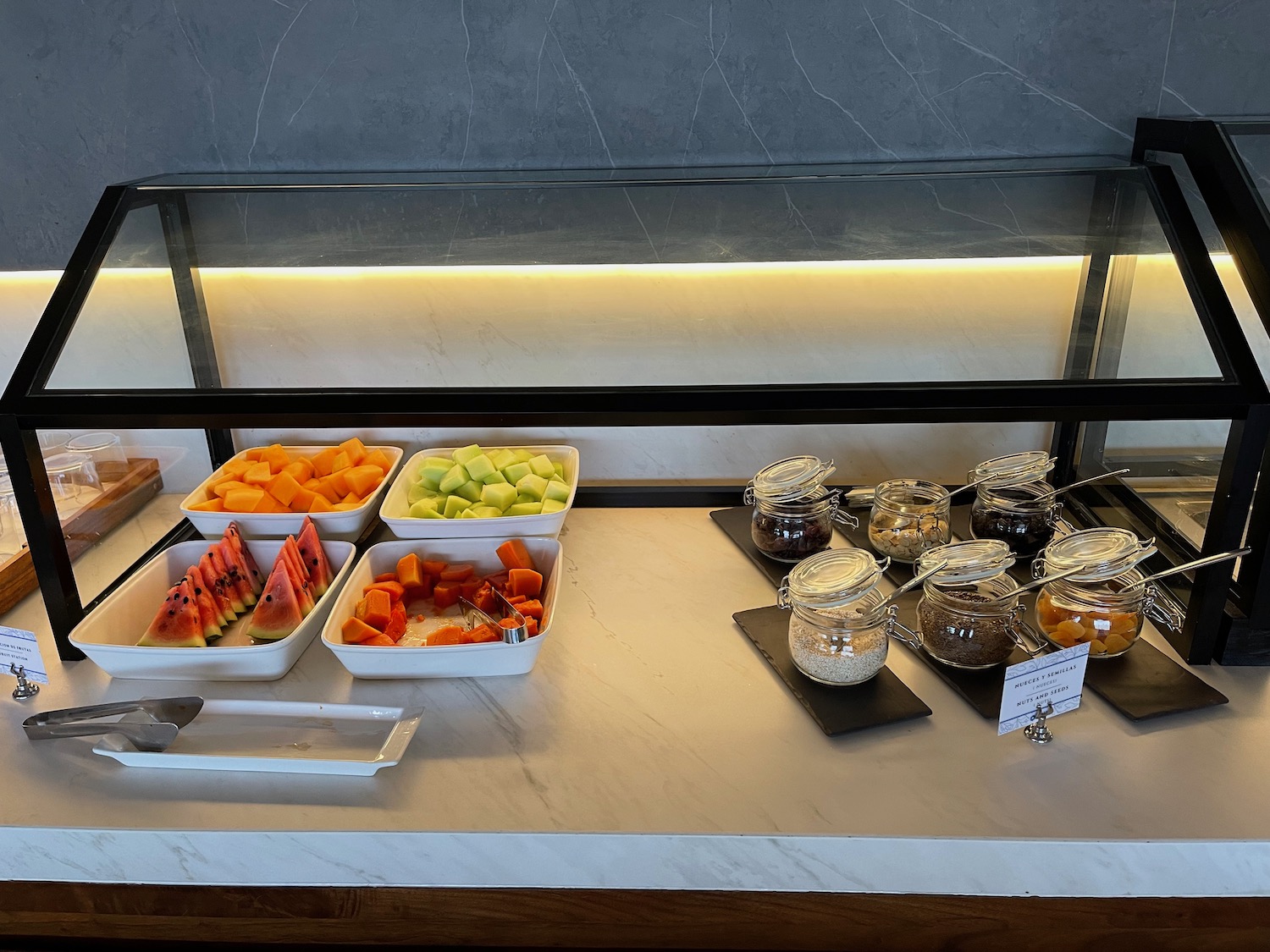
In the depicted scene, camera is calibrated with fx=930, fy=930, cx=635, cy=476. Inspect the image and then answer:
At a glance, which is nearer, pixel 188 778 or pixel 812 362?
pixel 188 778

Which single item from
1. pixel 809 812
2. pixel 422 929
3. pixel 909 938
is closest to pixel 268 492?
pixel 422 929

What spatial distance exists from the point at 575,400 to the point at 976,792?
25.1 inches

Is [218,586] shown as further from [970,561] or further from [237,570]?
[970,561]

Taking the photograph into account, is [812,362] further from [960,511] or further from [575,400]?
[960,511]

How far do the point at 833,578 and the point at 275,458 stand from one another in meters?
1.00

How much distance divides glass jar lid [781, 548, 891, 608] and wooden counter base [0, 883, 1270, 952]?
34cm

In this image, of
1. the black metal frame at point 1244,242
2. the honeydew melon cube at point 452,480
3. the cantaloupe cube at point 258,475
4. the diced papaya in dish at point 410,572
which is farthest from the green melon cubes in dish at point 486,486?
the black metal frame at point 1244,242

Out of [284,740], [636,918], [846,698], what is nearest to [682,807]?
[636,918]

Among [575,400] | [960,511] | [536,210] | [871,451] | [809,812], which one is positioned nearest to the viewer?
[809,812]

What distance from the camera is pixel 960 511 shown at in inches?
63.2

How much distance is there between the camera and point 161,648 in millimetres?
1199

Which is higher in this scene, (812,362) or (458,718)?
(812,362)

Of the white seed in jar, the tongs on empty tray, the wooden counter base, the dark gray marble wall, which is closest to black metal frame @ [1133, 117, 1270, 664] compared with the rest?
the dark gray marble wall

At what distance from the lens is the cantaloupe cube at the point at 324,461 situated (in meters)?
1.61
